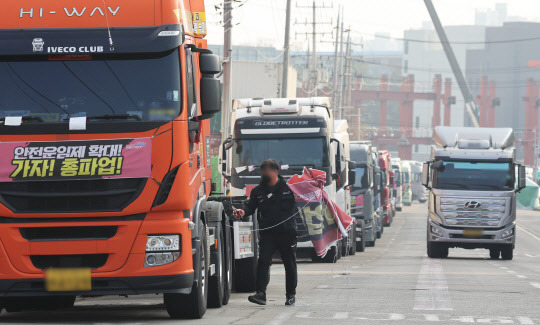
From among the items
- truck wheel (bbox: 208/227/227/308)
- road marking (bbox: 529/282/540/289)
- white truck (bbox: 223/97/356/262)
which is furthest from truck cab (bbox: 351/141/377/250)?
truck wheel (bbox: 208/227/227/308)

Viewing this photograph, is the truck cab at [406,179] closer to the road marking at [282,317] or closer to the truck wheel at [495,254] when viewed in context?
the truck wheel at [495,254]

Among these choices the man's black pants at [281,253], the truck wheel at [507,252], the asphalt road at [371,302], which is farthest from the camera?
the truck wheel at [507,252]

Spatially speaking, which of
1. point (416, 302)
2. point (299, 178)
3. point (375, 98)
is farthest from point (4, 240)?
point (375, 98)

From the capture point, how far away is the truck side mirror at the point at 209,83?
11.6 m

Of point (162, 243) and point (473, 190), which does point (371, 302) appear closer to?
point (162, 243)

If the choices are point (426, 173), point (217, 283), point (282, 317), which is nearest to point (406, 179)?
point (426, 173)

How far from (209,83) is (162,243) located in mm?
1640

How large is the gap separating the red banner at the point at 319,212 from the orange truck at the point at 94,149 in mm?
8434

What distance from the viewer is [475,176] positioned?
1171 inches

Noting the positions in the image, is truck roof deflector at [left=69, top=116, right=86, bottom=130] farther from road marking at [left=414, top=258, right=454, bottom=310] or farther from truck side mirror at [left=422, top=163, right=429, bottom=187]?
truck side mirror at [left=422, top=163, right=429, bottom=187]

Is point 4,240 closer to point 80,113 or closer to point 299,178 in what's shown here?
point 80,113

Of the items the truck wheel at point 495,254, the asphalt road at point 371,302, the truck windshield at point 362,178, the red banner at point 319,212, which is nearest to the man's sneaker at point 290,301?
the asphalt road at point 371,302

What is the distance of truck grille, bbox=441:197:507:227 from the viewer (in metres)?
29.8

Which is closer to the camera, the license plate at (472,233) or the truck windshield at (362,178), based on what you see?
the license plate at (472,233)
